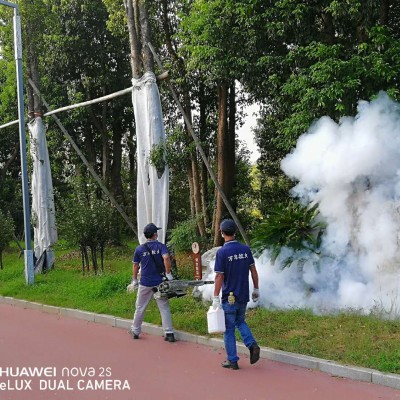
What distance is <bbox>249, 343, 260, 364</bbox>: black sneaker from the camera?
6.42m

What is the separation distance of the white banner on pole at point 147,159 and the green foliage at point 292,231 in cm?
282

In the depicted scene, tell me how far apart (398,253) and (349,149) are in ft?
6.31

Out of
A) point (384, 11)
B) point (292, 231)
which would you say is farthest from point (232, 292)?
point (384, 11)

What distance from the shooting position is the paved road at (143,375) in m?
5.68

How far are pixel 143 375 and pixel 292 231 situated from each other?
4.33 m

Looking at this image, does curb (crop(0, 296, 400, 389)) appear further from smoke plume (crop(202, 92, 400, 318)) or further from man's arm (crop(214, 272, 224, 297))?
smoke plume (crop(202, 92, 400, 318))

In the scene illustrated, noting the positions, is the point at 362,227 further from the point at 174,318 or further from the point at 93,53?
the point at 93,53

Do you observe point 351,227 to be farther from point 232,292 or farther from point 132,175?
point 132,175

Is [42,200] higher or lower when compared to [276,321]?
higher

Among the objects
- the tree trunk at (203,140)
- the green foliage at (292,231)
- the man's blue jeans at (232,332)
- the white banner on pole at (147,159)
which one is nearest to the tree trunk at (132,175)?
the tree trunk at (203,140)

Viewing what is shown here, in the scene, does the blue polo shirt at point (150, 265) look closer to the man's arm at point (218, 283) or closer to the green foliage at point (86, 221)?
the man's arm at point (218, 283)

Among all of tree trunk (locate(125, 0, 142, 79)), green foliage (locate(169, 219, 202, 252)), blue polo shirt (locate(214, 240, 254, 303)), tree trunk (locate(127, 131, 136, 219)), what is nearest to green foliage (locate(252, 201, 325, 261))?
blue polo shirt (locate(214, 240, 254, 303))

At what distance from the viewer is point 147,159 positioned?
1217 centimetres

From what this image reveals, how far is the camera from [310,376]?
619 centimetres
